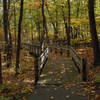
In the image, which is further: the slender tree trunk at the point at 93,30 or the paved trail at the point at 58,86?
the slender tree trunk at the point at 93,30

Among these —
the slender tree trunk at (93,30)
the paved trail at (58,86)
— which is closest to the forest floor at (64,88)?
the paved trail at (58,86)

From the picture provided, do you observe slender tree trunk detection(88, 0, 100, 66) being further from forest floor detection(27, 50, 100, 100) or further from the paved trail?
forest floor detection(27, 50, 100, 100)

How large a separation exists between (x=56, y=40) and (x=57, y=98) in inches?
813

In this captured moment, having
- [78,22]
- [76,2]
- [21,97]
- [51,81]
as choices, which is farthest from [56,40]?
[21,97]

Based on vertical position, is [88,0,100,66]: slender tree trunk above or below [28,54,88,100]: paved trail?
above

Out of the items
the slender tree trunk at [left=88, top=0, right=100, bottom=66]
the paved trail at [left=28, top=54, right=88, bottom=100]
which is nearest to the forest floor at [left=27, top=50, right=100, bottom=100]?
the paved trail at [left=28, top=54, right=88, bottom=100]

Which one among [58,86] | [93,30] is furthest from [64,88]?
[93,30]

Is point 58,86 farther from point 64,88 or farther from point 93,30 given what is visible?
point 93,30

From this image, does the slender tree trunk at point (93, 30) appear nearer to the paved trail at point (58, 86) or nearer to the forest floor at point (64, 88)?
the paved trail at point (58, 86)

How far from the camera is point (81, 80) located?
7.46 m

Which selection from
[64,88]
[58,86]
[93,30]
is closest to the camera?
[64,88]

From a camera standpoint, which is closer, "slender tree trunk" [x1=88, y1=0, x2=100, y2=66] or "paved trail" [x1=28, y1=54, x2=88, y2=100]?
"paved trail" [x1=28, y1=54, x2=88, y2=100]

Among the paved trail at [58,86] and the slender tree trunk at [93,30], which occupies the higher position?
the slender tree trunk at [93,30]

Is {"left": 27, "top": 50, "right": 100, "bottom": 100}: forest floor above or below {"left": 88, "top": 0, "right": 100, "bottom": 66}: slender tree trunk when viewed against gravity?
below
